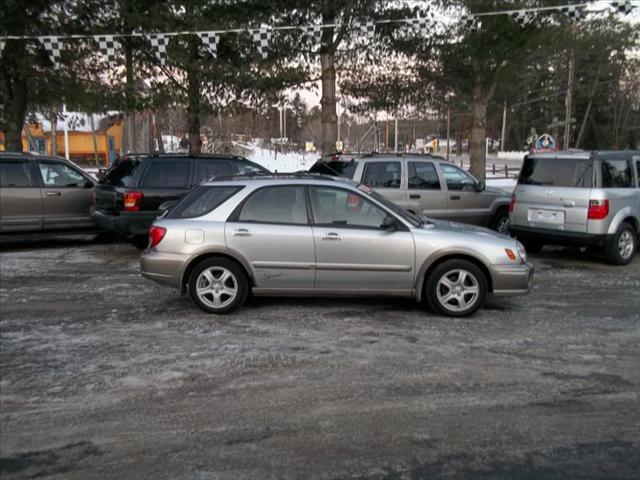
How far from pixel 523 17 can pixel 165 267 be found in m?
9.98

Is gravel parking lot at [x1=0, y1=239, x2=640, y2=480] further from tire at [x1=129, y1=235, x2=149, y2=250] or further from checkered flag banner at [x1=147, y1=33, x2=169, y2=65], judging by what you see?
checkered flag banner at [x1=147, y1=33, x2=169, y2=65]

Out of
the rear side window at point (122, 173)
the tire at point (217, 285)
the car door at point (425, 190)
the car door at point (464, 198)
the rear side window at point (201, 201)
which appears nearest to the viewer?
the tire at point (217, 285)

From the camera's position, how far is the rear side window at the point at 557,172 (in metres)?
8.88

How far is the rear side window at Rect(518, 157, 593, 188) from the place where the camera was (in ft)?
29.1

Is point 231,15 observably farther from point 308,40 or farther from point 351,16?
point 351,16

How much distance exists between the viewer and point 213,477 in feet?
10.3

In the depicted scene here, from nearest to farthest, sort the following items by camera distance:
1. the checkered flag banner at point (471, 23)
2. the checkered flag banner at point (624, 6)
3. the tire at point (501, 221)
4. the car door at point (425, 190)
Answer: the car door at point (425, 190) → the tire at point (501, 221) → the checkered flag banner at point (624, 6) → the checkered flag banner at point (471, 23)

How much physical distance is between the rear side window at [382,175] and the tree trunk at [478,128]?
19.7 feet

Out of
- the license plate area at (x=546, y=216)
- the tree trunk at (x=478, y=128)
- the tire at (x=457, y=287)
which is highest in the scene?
the tree trunk at (x=478, y=128)

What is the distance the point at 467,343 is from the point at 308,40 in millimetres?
10433

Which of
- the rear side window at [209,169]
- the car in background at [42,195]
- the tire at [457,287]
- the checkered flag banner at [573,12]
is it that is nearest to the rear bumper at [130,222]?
the rear side window at [209,169]

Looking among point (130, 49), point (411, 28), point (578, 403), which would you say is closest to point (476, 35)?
point (411, 28)

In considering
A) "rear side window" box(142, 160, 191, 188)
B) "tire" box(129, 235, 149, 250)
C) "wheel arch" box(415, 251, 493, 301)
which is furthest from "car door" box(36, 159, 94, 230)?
"wheel arch" box(415, 251, 493, 301)

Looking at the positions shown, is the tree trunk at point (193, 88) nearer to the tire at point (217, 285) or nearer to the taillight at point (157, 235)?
the taillight at point (157, 235)
